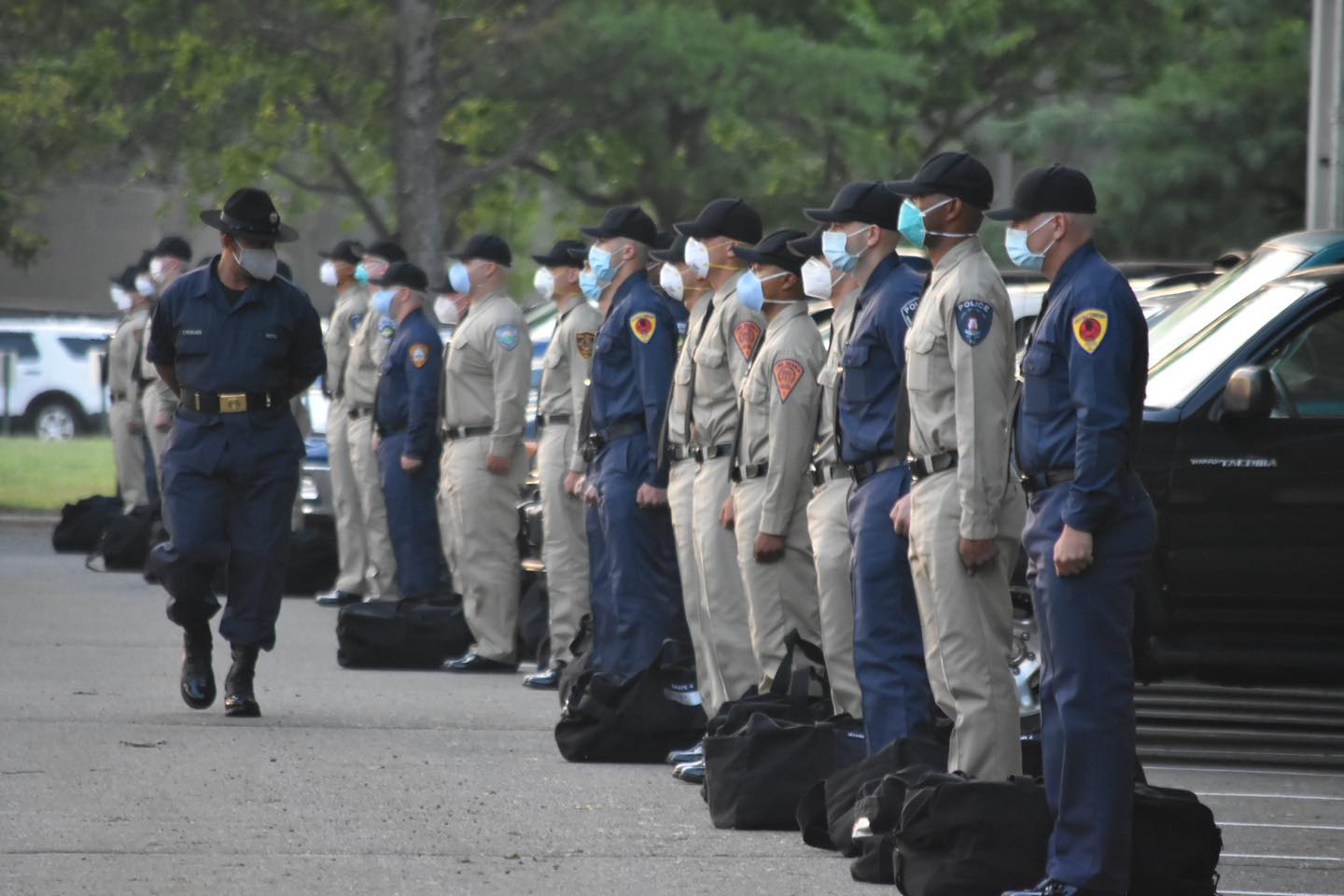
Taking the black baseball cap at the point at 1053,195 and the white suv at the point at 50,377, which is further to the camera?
the white suv at the point at 50,377

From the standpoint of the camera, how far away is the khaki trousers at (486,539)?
40.6 ft

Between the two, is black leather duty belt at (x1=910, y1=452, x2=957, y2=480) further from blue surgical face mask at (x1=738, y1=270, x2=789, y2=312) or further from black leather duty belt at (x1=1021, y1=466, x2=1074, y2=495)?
blue surgical face mask at (x1=738, y1=270, x2=789, y2=312)

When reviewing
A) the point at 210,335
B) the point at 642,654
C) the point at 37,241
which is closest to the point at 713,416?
the point at 642,654

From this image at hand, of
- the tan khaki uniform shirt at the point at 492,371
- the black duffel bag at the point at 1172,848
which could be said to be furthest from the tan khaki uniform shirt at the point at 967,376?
the tan khaki uniform shirt at the point at 492,371

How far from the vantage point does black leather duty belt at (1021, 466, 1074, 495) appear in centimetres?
612

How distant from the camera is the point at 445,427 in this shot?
12562mm

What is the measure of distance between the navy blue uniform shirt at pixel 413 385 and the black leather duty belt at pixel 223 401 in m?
2.94

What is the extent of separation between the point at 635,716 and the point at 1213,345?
→ 8.82 ft

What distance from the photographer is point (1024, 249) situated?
20.8ft

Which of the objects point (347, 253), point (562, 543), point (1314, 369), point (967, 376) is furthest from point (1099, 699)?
point (347, 253)

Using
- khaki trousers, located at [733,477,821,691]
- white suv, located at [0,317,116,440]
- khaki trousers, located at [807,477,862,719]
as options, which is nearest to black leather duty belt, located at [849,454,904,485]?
khaki trousers, located at [807,477,862,719]

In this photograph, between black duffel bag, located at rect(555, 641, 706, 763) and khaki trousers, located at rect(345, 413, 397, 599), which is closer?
black duffel bag, located at rect(555, 641, 706, 763)

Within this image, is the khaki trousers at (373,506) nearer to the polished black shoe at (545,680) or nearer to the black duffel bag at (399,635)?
the black duffel bag at (399,635)

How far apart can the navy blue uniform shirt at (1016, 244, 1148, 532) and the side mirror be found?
283 cm
